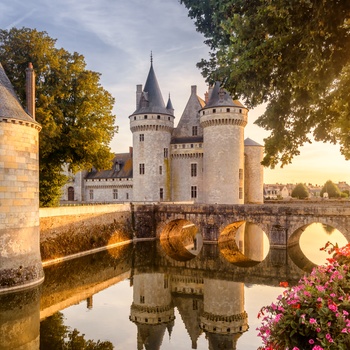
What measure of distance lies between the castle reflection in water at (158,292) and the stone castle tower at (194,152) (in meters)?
10.4

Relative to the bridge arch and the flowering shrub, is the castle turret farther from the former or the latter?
the flowering shrub

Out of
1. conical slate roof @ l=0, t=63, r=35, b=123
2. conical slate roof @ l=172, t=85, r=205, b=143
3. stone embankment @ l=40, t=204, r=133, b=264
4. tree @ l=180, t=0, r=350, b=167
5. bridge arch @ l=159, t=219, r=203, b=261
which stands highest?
conical slate roof @ l=172, t=85, r=205, b=143

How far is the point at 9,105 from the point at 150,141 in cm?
2055

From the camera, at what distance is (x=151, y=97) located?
3281 centimetres

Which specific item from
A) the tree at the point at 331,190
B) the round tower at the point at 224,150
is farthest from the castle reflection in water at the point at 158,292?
the tree at the point at 331,190

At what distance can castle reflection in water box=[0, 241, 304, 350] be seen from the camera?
9.84 metres

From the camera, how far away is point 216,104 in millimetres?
30625

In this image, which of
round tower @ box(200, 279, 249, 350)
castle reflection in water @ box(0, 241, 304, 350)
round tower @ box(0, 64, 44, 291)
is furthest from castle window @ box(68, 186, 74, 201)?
round tower @ box(200, 279, 249, 350)

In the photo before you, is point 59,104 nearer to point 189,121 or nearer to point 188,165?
point 188,165

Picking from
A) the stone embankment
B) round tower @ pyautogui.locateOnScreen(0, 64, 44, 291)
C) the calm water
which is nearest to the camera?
the calm water

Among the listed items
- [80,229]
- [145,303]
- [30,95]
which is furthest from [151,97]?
[145,303]

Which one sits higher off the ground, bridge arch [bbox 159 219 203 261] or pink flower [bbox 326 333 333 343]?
pink flower [bbox 326 333 333 343]

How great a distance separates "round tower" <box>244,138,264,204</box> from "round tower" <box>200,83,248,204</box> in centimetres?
461

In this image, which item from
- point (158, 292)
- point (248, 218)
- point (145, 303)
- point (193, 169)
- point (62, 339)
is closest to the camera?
point (62, 339)
